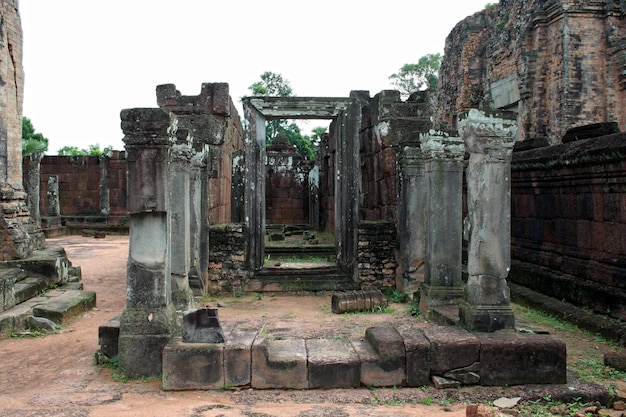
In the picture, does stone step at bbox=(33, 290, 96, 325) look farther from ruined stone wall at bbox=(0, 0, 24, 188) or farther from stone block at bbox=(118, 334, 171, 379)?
ruined stone wall at bbox=(0, 0, 24, 188)

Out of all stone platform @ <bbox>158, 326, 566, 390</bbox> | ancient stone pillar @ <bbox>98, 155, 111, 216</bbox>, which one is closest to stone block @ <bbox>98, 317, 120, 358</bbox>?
stone platform @ <bbox>158, 326, 566, 390</bbox>

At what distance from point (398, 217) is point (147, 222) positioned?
15.9 ft

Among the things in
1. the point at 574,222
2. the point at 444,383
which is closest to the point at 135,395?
the point at 444,383

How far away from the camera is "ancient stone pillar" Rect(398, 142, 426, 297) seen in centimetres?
866

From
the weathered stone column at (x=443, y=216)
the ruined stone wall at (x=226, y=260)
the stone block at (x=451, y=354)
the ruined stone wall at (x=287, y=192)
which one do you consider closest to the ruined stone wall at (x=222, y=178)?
the ruined stone wall at (x=226, y=260)

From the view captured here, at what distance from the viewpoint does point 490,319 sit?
219 inches

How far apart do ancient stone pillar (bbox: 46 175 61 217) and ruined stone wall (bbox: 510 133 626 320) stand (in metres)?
19.8

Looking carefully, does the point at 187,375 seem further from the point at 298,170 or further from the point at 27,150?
the point at 27,150

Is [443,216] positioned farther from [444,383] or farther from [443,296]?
[444,383]

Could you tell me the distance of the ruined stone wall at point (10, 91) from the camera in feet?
35.4

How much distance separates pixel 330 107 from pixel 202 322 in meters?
5.83

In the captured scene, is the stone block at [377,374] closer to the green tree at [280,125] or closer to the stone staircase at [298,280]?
the stone staircase at [298,280]

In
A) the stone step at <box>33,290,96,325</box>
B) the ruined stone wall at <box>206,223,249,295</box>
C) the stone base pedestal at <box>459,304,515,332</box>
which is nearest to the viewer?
the stone base pedestal at <box>459,304,515,332</box>

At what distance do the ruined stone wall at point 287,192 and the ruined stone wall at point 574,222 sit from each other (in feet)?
33.6
